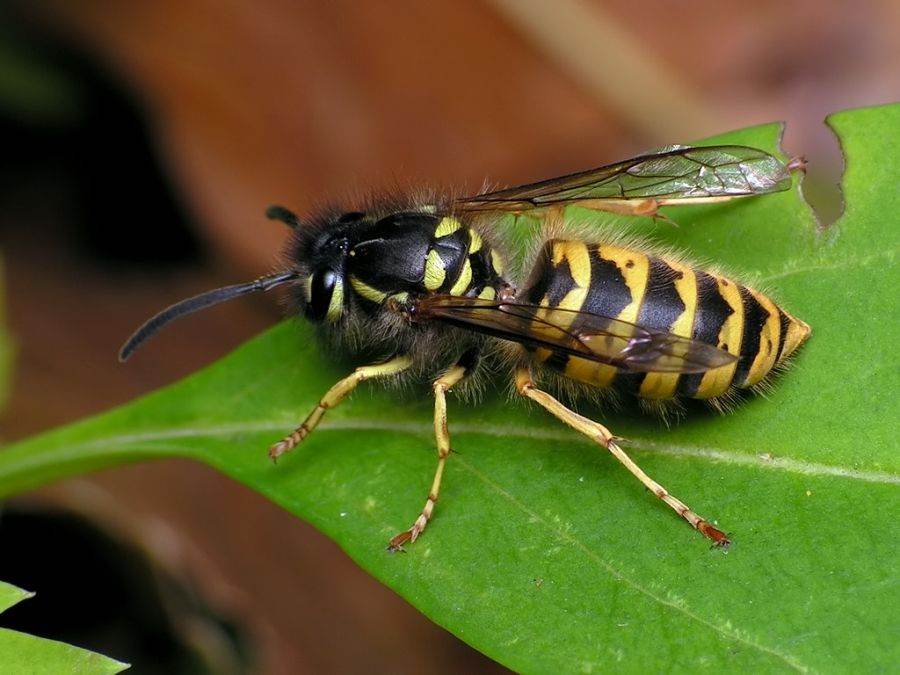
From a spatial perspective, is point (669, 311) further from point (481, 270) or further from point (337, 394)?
point (337, 394)

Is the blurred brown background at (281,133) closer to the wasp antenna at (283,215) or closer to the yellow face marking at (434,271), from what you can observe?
the wasp antenna at (283,215)

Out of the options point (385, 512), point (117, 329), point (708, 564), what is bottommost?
point (708, 564)

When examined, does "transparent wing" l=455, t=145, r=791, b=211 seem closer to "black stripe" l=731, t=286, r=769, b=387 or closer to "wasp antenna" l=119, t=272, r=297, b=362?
"black stripe" l=731, t=286, r=769, b=387

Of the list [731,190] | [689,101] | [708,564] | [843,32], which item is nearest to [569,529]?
→ [708,564]

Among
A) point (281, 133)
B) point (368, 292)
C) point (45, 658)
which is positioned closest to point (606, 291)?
point (368, 292)

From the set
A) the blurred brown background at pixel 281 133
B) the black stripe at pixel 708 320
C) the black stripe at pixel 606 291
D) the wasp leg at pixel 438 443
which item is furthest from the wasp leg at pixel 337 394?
the blurred brown background at pixel 281 133

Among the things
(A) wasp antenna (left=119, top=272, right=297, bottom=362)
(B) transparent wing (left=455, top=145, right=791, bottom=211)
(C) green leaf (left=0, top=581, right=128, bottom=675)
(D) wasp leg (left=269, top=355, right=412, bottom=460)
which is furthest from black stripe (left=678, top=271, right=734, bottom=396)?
(C) green leaf (left=0, top=581, right=128, bottom=675)

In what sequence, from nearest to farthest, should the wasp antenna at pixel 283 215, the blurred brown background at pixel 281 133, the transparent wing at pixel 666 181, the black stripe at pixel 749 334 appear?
1. the black stripe at pixel 749 334
2. the transparent wing at pixel 666 181
3. the wasp antenna at pixel 283 215
4. the blurred brown background at pixel 281 133

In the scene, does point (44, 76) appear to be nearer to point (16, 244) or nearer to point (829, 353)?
point (16, 244)
